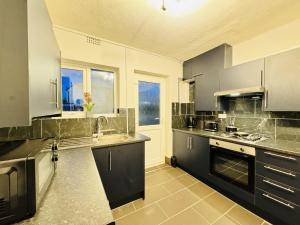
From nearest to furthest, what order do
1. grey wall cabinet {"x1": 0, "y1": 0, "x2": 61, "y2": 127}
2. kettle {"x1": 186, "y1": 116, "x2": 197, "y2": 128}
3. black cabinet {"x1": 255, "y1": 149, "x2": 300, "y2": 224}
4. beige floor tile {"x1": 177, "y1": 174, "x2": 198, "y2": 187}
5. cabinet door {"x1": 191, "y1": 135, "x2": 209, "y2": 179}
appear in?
grey wall cabinet {"x1": 0, "y1": 0, "x2": 61, "y2": 127}, black cabinet {"x1": 255, "y1": 149, "x2": 300, "y2": 224}, cabinet door {"x1": 191, "y1": 135, "x2": 209, "y2": 179}, beige floor tile {"x1": 177, "y1": 174, "x2": 198, "y2": 187}, kettle {"x1": 186, "y1": 116, "x2": 197, "y2": 128}

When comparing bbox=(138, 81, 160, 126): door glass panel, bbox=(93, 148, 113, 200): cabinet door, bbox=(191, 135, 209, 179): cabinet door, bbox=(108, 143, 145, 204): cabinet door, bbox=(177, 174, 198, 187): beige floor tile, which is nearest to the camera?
bbox=(93, 148, 113, 200): cabinet door

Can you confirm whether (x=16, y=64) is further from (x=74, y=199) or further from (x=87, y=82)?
(x=87, y=82)

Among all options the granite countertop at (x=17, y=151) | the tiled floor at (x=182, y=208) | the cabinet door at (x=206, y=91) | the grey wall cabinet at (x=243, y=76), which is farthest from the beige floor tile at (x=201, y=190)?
the granite countertop at (x=17, y=151)

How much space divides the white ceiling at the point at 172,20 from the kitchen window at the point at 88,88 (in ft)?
1.96

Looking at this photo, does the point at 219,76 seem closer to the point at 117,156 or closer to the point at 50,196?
the point at 117,156

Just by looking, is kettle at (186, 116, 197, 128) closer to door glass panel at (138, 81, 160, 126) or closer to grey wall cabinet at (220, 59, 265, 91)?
door glass panel at (138, 81, 160, 126)

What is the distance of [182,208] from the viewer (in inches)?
70.6

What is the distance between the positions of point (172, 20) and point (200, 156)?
213 centimetres

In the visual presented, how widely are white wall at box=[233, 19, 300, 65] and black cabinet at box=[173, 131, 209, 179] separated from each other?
158cm

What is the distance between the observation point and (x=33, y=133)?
5.77 feet

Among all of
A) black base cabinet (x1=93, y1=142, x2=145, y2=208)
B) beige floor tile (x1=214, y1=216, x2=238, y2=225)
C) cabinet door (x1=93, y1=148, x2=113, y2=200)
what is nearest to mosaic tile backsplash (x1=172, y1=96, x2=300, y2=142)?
beige floor tile (x1=214, y1=216, x2=238, y2=225)

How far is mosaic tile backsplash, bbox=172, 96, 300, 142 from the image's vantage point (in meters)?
1.85

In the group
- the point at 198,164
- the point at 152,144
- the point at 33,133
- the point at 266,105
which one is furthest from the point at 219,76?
the point at 33,133

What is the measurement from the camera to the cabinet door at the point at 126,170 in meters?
1.74
